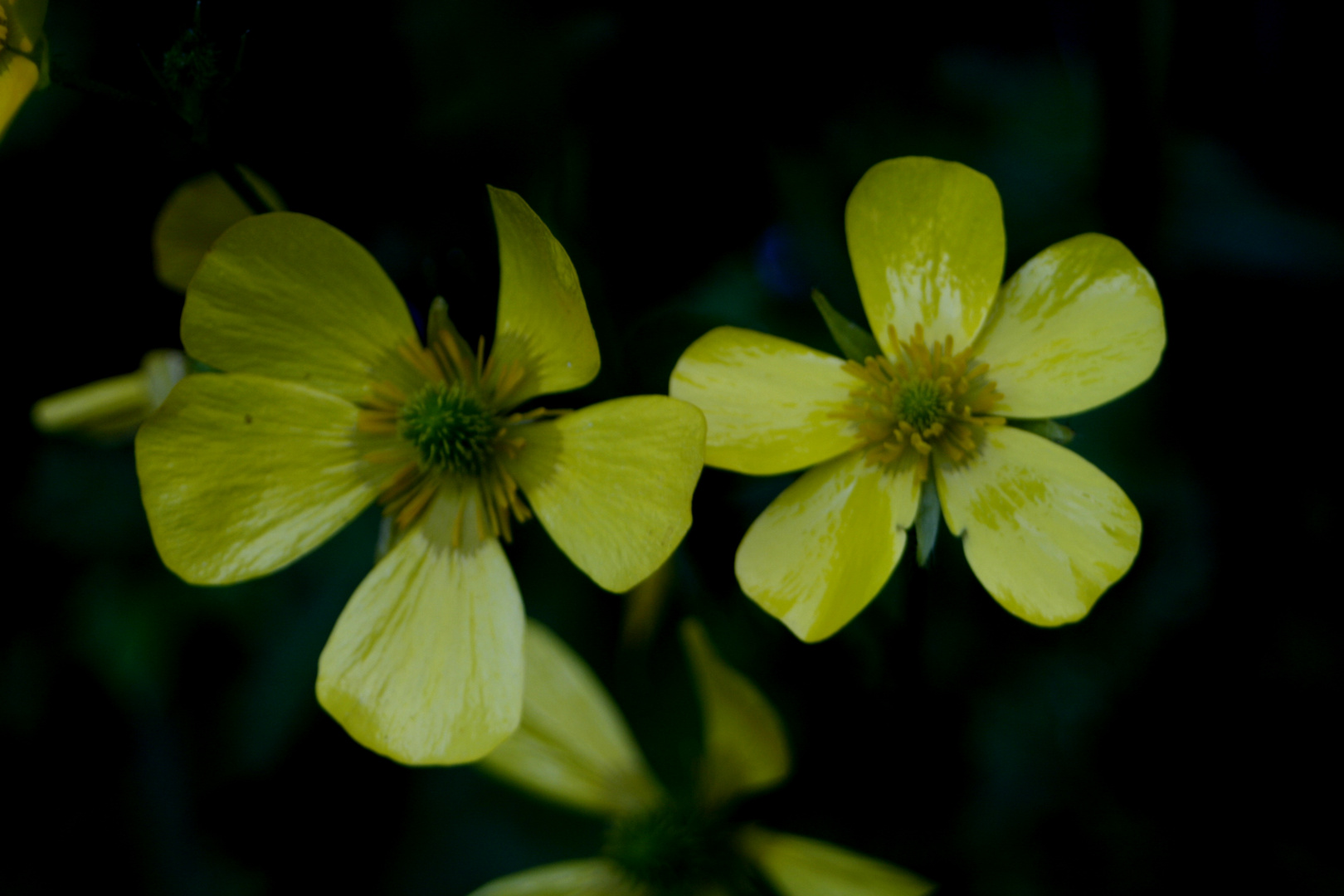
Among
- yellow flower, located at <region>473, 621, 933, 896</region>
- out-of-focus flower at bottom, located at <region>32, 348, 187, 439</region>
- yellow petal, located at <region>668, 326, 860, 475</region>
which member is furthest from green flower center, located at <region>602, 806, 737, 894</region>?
out-of-focus flower at bottom, located at <region>32, 348, 187, 439</region>

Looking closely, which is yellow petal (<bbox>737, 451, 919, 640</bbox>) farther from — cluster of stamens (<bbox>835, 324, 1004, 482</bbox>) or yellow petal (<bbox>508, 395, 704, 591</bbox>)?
yellow petal (<bbox>508, 395, 704, 591</bbox>)

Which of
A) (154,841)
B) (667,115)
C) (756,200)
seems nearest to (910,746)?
(756,200)

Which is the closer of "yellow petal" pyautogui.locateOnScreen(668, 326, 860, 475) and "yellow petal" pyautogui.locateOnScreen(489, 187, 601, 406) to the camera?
"yellow petal" pyautogui.locateOnScreen(489, 187, 601, 406)

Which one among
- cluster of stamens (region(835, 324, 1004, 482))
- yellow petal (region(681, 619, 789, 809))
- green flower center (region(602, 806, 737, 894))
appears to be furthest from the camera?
green flower center (region(602, 806, 737, 894))

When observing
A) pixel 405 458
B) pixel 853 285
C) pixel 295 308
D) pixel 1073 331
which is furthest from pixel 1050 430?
pixel 295 308

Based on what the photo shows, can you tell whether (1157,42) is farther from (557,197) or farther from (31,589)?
(31,589)

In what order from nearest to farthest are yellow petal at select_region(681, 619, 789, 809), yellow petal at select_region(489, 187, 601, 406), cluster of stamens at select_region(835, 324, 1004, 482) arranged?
yellow petal at select_region(489, 187, 601, 406)
cluster of stamens at select_region(835, 324, 1004, 482)
yellow petal at select_region(681, 619, 789, 809)

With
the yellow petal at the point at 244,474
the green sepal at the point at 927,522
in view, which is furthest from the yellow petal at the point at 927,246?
the yellow petal at the point at 244,474

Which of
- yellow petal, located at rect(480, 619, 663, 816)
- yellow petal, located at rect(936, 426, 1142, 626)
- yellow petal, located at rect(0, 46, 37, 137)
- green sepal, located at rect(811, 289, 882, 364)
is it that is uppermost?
yellow petal, located at rect(0, 46, 37, 137)

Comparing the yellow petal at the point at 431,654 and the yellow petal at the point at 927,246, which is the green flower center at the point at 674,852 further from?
the yellow petal at the point at 927,246
